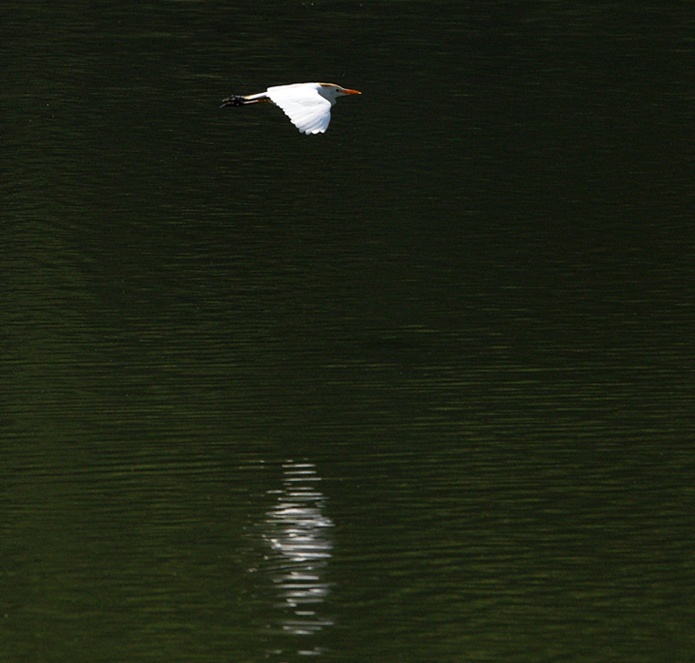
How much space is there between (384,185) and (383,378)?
445 inches

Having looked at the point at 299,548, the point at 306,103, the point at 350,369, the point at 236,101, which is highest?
the point at 306,103

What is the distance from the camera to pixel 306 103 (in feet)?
61.9

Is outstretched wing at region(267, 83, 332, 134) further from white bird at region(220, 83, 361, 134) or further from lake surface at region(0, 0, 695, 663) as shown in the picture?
lake surface at region(0, 0, 695, 663)

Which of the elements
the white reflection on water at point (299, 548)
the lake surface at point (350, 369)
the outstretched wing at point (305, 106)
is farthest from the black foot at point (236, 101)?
the white reflection on water at point (299, 548)

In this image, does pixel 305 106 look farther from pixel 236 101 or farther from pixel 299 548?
pixel 299 548

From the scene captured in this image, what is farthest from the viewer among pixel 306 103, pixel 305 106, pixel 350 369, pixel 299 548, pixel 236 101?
pixel 236 101

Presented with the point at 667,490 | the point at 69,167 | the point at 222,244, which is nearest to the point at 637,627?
the point at 667,490

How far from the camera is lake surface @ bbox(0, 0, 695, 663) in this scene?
13.1 meters

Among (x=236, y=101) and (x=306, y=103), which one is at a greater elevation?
(x=306, y=103)

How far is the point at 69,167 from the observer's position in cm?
3091

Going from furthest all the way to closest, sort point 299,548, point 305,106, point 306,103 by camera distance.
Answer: point 306,103
point 305,106
point 299,548

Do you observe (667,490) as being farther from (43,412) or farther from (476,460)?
(43,412)

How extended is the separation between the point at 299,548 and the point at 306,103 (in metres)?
6.57

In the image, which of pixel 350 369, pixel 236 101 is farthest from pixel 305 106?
pixel 350 369
